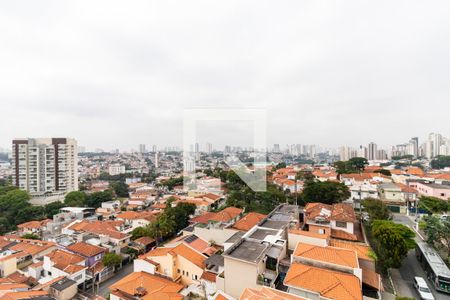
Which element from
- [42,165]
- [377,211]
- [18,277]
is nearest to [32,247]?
[18,277]

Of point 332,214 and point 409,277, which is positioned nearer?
point 409,277

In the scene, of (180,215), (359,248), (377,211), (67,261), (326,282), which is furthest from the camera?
(180,215)

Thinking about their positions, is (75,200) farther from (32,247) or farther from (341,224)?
(341,224)

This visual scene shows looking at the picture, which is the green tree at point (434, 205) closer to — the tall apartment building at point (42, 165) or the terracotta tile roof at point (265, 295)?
the terracotta tile roof at point (265, 295)

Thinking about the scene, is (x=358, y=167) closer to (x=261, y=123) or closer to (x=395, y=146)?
→ (x=261, y=123)

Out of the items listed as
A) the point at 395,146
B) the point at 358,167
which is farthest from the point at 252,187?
the point at 395,146

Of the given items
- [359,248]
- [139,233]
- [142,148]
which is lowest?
[139,233]

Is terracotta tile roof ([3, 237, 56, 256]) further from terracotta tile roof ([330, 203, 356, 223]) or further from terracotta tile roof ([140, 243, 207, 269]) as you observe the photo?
terracotta tile roof ([330, 203, 356, 223])

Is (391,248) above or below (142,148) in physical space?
below
